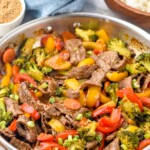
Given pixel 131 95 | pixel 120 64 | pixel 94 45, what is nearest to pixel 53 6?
pixel 94 45

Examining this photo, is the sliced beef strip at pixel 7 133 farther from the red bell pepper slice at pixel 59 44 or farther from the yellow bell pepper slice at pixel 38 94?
the red bell pepper slice at pixel 59 44

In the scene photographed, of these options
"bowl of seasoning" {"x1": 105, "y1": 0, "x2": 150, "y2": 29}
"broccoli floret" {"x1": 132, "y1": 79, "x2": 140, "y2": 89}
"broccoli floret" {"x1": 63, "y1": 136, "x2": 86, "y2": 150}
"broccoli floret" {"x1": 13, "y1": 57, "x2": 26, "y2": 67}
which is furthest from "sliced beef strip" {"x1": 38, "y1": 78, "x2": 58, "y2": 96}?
"bowl of seasoning" {"x1": 105, "y1": 0, "x2": 150, "y2": 29}

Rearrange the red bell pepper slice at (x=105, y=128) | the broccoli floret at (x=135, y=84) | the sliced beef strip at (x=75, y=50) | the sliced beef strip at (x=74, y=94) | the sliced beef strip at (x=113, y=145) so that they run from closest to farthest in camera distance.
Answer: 1. the sliced beef strip at (x=113, y=145)
2. the red bell pepper slice at (x=105, y=128)
3. the sliced beef strip at (x=74, y=94)
4. the broccoli floret at (x=135, y=84)
5. the sliced beef strip at (x=75, y=50)

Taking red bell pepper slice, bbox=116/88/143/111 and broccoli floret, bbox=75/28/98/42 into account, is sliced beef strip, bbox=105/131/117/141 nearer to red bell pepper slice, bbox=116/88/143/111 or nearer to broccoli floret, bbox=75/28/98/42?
red bell pepper slice, bbox=116/88/143/111

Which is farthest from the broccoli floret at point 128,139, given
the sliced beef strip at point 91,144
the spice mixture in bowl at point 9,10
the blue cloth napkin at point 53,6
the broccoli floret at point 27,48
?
the spice mixture in bowl at point 9,10

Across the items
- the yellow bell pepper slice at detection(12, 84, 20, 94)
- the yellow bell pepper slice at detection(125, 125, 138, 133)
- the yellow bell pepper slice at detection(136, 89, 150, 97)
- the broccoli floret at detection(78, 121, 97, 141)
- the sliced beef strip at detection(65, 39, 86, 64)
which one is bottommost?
the yellow bell pepper slice at detection(125, 125, 138, 133)

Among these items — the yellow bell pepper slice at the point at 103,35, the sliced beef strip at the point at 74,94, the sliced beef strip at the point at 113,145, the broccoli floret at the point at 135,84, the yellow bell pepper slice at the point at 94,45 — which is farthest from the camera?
the yellow bell pepper slice at the point at 103,35

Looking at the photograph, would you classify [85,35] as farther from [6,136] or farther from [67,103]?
[6,136]
